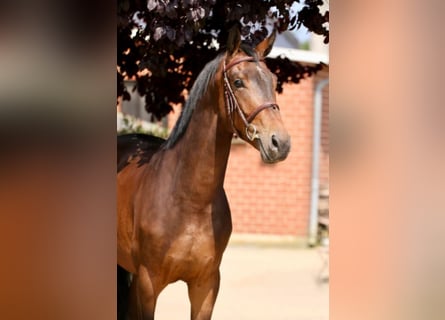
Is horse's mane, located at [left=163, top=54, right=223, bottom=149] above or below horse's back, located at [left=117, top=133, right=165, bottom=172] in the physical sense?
above

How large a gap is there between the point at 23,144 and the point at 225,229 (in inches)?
42.9

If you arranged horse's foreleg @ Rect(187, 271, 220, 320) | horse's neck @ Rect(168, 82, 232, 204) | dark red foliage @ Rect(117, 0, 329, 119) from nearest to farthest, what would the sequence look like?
dark red foliage @ Rect(117, 0, 329, 119), horse's neck @ Rect(168, 82, 232, 204), horse's foreleg @ Rect(187, 271, 220, 320)

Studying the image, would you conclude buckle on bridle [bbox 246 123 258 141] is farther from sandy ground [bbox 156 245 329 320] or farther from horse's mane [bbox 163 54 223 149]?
sandy ground [bbox 156 245 329 320]

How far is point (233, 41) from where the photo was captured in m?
2.14

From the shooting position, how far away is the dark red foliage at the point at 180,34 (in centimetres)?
188

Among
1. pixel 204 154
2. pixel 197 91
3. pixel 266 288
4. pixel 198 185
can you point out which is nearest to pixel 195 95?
pixel 197 91

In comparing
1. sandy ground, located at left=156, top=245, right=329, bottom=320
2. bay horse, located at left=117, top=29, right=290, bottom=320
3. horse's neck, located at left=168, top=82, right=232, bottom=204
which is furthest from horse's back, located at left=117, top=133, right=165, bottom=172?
sandy ground, located at left=156, top=245, right=329, bottom=320

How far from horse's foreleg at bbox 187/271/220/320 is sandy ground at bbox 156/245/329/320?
65.5 inches

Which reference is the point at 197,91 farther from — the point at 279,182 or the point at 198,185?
the point at 279,182

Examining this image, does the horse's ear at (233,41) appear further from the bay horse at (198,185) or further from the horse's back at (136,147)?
the horse's back at (136,147)

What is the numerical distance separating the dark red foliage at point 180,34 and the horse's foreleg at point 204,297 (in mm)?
780

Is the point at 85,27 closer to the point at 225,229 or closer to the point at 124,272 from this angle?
the point at 225,229

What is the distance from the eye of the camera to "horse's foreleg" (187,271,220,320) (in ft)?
7.97

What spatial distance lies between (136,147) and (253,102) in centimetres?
91
